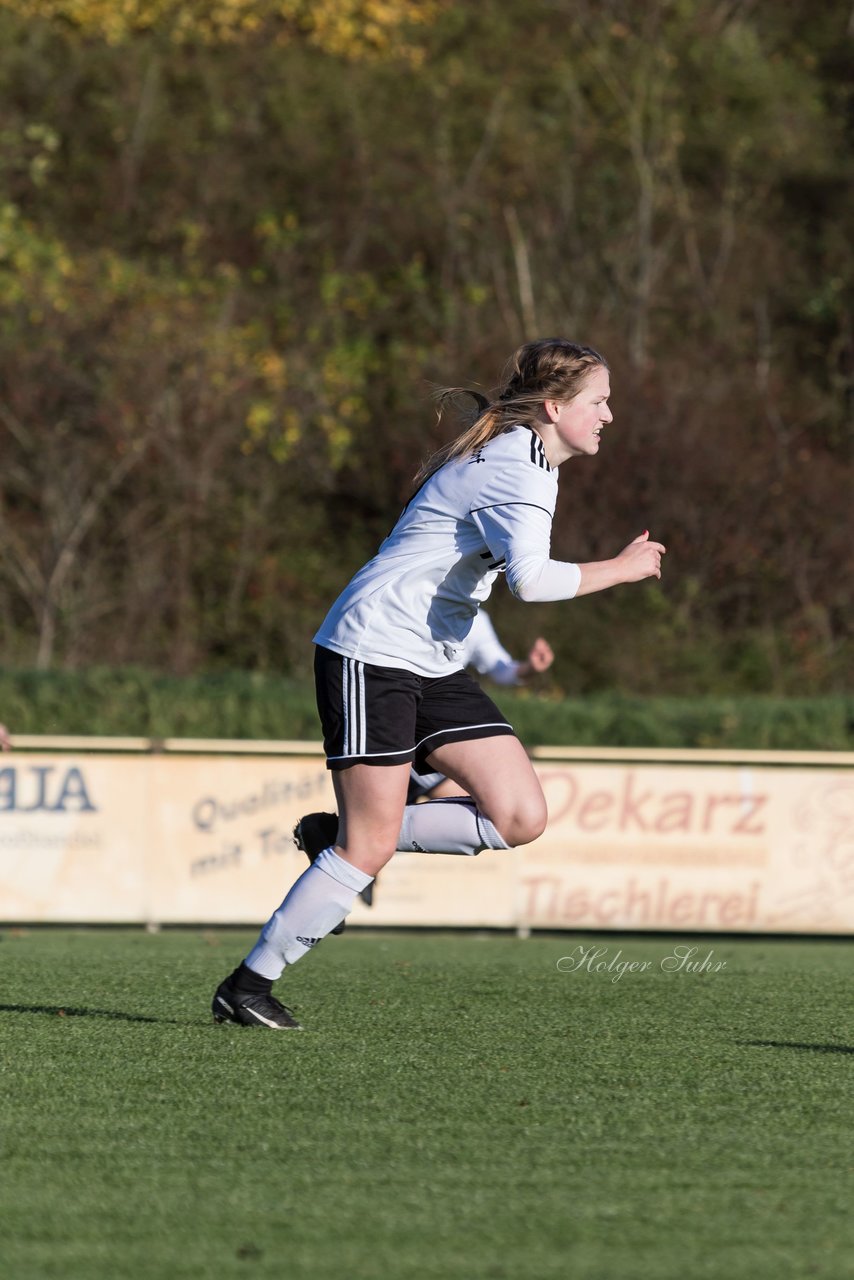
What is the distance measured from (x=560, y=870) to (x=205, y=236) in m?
14.0

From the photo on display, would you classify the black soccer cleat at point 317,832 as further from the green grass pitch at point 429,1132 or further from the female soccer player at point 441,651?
the green grass pitch at point 429,1132

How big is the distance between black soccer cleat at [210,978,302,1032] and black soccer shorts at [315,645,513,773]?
0.74 m

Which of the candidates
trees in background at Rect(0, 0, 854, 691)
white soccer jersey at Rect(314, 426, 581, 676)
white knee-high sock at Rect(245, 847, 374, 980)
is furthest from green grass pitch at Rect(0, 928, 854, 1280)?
trees in background at Rect(0, 0, 854, 691)

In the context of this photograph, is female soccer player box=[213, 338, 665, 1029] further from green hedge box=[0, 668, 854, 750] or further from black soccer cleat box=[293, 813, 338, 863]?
green hedge box=[0, 668, 854, 750]

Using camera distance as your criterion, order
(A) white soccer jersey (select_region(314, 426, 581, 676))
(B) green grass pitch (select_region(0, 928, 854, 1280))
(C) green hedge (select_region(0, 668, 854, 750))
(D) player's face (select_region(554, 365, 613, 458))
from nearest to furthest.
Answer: (B) green grass pitch (select_region(0, 928, 854, 1280))
(A) white soccer jersey (select_region(314, 426, 581, 676))
(D) player's face (select_region(554, 365, 613, 458))
(C) green hedge (select_region(0, 668, 854, 750))

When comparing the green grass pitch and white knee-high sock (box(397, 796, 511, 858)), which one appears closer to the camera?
the green grass pitch

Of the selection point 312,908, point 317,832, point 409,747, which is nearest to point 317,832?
point 317,832

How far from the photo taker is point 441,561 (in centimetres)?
488

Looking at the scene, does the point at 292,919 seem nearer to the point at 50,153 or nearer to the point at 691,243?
the point at 691,243

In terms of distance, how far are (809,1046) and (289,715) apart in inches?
362

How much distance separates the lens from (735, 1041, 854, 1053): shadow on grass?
497 centimetres

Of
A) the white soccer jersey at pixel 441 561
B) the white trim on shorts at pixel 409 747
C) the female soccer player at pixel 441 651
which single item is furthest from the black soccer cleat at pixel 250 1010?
the white soccer jersey at pixel 441 561

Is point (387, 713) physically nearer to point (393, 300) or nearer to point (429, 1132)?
point (429, 1132)

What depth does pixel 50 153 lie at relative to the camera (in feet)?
79.5
